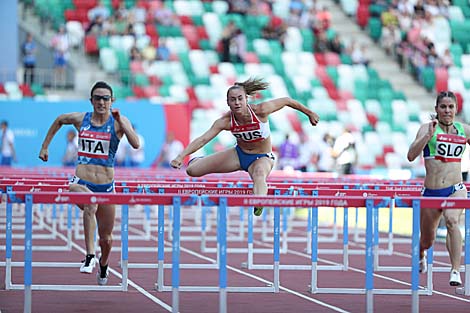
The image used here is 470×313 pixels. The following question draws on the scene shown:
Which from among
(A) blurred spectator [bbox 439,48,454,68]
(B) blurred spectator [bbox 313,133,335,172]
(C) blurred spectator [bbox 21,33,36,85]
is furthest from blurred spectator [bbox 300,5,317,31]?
(C) blurred spectator [bbox 21,33,36,85]

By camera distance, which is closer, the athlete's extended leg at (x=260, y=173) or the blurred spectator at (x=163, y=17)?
the athlete's extended leg at (x=260, y=173)

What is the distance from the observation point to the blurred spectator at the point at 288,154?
2722 centimetres

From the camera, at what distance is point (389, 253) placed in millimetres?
16000

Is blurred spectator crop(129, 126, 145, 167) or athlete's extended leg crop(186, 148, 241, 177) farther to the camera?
blurred spectator crop(129, 126, 145, 167)

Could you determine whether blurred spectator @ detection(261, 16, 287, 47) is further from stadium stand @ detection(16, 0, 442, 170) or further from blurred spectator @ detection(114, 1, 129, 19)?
blurred spectator @ detection(114, 1, 129, 19)

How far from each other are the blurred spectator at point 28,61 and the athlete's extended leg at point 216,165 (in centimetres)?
1882

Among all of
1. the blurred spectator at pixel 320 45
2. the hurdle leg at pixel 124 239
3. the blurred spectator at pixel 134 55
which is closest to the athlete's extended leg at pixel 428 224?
the hurdle leg at pixel 124 239

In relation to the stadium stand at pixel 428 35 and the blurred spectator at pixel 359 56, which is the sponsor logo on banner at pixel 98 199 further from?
the blurred spectator at pixel 359 56

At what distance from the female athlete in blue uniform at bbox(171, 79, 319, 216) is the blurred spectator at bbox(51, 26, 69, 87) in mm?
18720

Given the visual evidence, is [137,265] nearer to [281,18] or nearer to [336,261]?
[336,261]

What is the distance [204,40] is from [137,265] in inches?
791

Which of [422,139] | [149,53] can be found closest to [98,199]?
[422,139]

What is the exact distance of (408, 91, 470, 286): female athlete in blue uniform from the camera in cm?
1063

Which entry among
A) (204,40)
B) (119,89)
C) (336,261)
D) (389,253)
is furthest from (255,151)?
(204,40)
